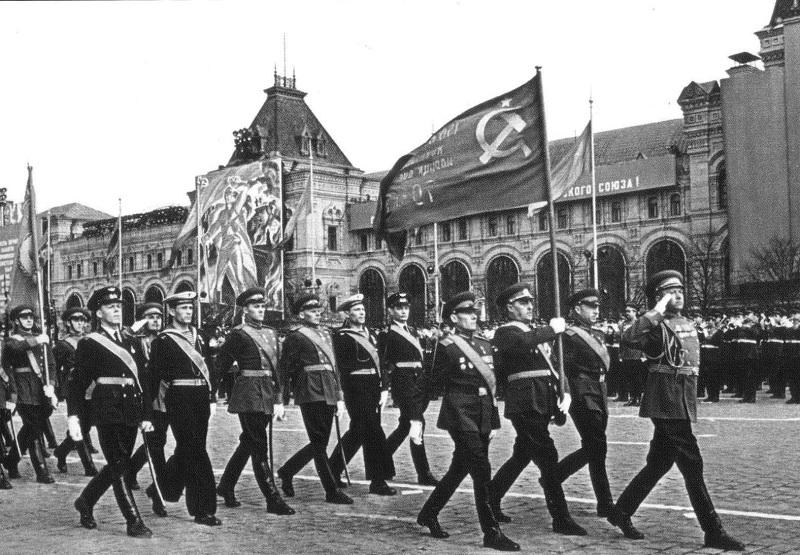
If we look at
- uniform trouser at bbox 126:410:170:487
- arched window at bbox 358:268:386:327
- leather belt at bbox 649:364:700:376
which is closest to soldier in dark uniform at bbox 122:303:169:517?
uniform trouser at bbox 126:410:170:487

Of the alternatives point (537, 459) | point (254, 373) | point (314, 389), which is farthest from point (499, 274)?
point (537, 459)

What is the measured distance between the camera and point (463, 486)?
377 inches

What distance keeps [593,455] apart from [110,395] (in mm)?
3225

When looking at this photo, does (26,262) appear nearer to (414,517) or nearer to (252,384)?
(252,384)

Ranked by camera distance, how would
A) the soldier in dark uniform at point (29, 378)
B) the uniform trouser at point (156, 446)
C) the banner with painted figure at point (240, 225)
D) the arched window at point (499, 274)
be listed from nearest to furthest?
the uniform trouser at point (156, 446), the soldier in dark uniform at point (29, 378), the banner with painted figure at point (240, 225), the arched window at point (499, 274)

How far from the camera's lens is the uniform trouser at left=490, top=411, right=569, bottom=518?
23.6 ft

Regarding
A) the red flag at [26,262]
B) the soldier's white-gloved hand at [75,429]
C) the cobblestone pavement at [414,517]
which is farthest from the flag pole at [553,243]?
the red flag at [26,262]

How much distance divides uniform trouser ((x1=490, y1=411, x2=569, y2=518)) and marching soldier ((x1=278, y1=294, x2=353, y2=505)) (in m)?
1.73

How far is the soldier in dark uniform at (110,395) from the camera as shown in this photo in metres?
7.69

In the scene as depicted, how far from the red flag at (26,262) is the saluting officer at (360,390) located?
7583 millimetres

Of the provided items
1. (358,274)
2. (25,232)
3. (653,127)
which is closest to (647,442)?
(25,232)

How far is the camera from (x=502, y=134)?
962cm

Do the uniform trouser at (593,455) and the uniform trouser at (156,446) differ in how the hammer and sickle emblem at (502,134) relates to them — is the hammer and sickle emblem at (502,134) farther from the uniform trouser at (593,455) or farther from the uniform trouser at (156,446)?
the uniform trouser at (156,446)

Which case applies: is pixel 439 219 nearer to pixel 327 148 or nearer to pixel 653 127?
pixel 653 127
